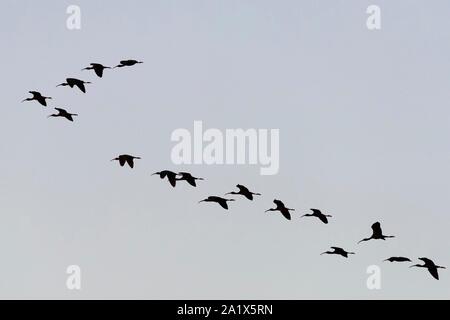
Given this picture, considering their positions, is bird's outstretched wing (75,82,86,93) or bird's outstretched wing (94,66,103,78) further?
bird's outstretched wing (75,82,86,93)

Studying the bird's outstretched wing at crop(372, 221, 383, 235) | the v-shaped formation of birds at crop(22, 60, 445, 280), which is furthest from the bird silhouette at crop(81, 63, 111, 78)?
the bird's outstretched wing at crop(372, 221, 383, 235)

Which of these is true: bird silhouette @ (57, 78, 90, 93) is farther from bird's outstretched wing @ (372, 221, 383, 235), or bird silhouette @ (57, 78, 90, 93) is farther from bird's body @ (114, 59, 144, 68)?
bird's outstretched wing @ (372, 221, 383, 235)

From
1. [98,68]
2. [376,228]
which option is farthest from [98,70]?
[376,228]

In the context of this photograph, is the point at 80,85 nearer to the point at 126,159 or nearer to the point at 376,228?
the point at 126,159

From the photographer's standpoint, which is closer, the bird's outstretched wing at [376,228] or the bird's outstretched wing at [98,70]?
the bird's outstretched wing at [98,70]

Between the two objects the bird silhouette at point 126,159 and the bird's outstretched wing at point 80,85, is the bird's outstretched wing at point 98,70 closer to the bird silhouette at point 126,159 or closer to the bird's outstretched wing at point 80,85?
the bird's outstretched wing at point 80,85

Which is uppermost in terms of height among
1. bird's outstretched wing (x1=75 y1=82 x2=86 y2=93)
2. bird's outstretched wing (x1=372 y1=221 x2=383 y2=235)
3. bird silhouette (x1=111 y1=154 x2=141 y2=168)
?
bird's outstretched wing (x1=75 y1=82 x2=86 y2=93)

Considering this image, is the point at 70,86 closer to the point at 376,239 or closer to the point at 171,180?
the point at 171,180

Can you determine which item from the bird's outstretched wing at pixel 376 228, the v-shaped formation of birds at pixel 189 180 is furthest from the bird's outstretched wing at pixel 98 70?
the bird's outstretched wing at pixel 376 228

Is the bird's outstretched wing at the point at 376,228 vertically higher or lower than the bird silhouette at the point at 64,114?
lower
